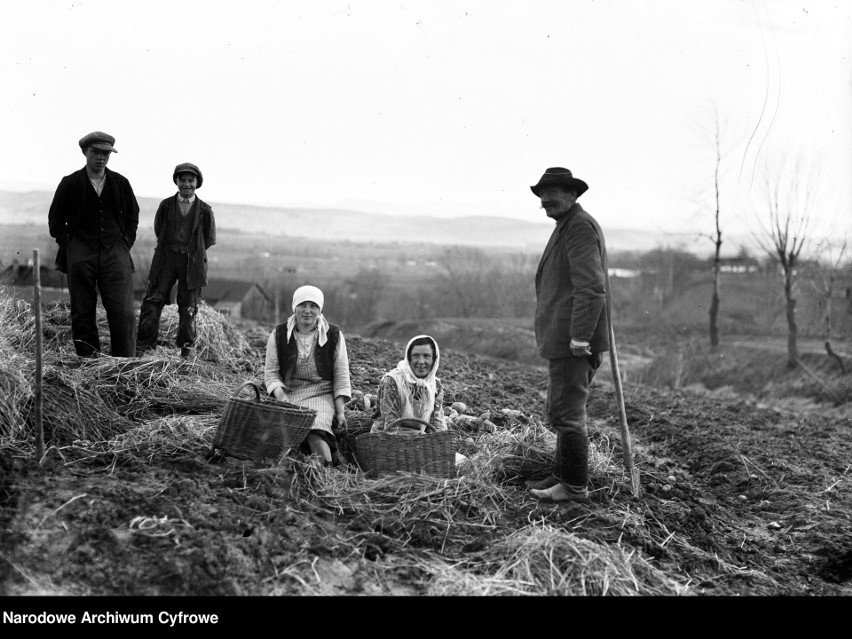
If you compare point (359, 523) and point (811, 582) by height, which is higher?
point (359, 523)

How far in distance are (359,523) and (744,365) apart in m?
19.4

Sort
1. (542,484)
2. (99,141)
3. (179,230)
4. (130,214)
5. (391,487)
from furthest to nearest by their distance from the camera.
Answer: (179,230)
(130,214)
(99,141)
(542,484)
(391,487)

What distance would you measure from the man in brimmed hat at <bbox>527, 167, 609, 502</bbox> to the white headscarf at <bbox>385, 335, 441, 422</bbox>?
748 millimetres

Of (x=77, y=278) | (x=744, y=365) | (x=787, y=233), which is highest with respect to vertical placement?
(x=787, y=233)

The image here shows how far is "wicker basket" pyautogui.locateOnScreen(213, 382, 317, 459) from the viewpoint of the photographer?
4633 mm

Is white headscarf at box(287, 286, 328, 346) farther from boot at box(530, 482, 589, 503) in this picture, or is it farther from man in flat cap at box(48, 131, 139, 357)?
man in flat cap at box(48, 131, 139, 357)

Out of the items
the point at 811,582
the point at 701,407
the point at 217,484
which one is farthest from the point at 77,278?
the point at 701,407

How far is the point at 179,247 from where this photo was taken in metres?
7.08

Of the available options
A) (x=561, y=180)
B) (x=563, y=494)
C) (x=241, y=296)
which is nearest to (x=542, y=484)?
(x=563, y=494)

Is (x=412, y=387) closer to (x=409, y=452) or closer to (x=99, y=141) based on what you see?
(x=409, y=452)

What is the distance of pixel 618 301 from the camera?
45250 millimetres

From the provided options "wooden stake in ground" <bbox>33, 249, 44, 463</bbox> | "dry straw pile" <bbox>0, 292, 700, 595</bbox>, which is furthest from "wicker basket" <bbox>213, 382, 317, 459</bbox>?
"wooden stake in ground" <bbox>33, 249, 44, 463</bbox>

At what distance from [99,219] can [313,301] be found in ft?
7.11

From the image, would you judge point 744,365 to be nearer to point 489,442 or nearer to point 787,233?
point 787,233
